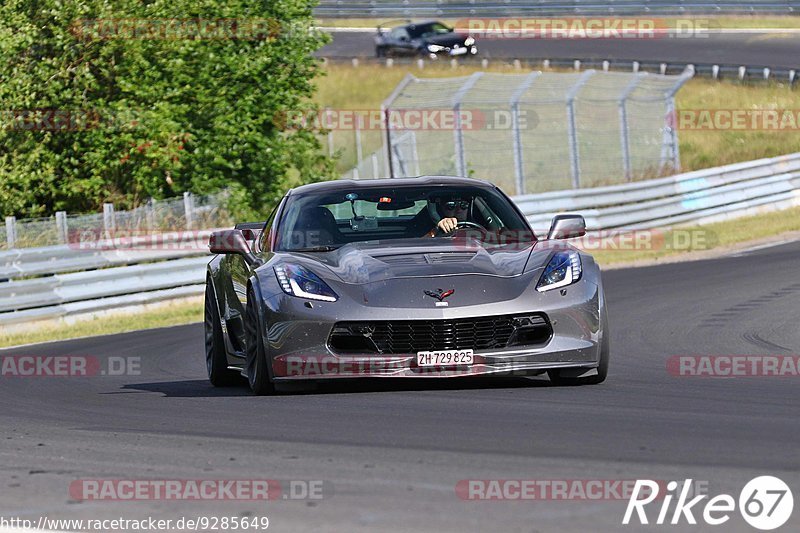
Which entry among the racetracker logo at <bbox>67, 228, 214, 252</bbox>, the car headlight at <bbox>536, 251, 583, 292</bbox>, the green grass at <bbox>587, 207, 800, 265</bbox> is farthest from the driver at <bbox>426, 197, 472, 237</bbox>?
the green grass at <bbox>587, 207, 800, 265</bbox>

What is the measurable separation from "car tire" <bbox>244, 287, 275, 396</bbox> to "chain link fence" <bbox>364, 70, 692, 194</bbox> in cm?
1551

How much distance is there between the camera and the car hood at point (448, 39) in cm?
5544

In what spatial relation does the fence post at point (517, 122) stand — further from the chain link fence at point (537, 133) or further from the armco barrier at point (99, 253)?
the armco barrier at point (99, 253)

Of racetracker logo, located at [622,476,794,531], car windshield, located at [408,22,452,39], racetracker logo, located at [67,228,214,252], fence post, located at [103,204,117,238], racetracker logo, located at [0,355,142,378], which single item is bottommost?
car windshield, located at [408,22,452,39]

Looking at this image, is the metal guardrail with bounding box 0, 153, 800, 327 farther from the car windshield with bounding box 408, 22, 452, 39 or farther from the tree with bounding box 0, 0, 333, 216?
the car windshield with bounding box 408, 22, 452, 39

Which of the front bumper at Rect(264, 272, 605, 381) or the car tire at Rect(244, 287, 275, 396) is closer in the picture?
the front bumper at Rect(264, 272, 605, 381)

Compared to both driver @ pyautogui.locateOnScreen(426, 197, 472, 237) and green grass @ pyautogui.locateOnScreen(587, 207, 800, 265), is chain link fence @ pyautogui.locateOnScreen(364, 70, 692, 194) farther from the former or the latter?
driver @ pyautogui.locateOnScreen(426, 197, 472, 237)

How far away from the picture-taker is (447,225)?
9.88m

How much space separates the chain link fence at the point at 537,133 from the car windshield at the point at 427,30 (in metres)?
12.8

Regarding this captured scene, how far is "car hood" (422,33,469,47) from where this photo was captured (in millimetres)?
55438

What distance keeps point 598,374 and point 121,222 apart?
13.0m

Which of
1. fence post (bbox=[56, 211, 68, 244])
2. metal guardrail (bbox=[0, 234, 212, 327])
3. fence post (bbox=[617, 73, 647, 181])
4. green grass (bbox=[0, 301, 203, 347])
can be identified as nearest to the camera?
green grass (bbox=[0, 301, 203, 347])

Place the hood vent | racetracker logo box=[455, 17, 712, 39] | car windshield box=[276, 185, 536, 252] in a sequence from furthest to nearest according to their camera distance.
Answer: racetracker logo box=[455, 17, 712, 39] → car windshield box=[276, 185, 536, 252] → the hood vent

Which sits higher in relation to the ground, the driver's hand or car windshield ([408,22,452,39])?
the driver's hand
